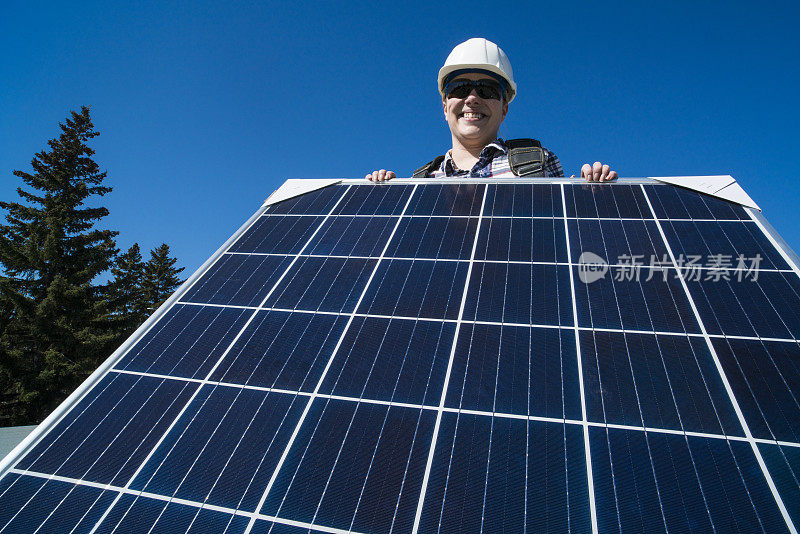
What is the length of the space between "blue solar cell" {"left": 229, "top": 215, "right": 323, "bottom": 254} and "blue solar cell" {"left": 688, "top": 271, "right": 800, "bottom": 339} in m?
4.68

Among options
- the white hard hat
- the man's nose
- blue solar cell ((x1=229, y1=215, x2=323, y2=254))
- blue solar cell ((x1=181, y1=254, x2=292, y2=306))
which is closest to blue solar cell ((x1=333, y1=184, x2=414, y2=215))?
blue solar cell ((x1=229, y1=215, x2=323, y2=254))

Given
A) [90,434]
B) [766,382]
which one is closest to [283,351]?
[90,434]

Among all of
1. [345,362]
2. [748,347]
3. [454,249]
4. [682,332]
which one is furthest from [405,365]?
[748,347]

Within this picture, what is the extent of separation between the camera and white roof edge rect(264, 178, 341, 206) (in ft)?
23.9

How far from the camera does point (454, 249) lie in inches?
205

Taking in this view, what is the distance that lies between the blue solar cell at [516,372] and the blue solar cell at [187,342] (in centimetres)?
244

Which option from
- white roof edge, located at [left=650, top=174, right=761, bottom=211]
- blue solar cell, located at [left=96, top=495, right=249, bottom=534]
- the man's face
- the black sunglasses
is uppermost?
the black sunglasses

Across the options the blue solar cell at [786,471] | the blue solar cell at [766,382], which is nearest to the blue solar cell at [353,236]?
the blue solar cell at [766,382]

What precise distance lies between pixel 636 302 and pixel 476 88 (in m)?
5.78

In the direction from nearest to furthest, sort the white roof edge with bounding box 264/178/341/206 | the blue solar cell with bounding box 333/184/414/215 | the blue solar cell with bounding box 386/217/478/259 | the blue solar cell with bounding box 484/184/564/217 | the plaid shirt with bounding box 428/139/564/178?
the blue solar cell with bounding box 386/217/478/259 < the blue solar cell with bounding box 484/184/564/217 < the blue solar cell with bounding box 333/184/414/215 < the white roof edge with bounding box 264/178/341/206 < the plaid shirt with bounding box 428/139/564/178

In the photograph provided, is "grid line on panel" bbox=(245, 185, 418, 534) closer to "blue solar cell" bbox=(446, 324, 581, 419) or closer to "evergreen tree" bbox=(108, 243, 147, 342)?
"blue solar cell" bbox=(446, 324, 581, 419)

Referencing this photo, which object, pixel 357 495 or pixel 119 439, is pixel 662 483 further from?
pixel 119 439

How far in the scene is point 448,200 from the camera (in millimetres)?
6285

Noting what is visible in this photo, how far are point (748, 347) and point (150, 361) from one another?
5598mm
